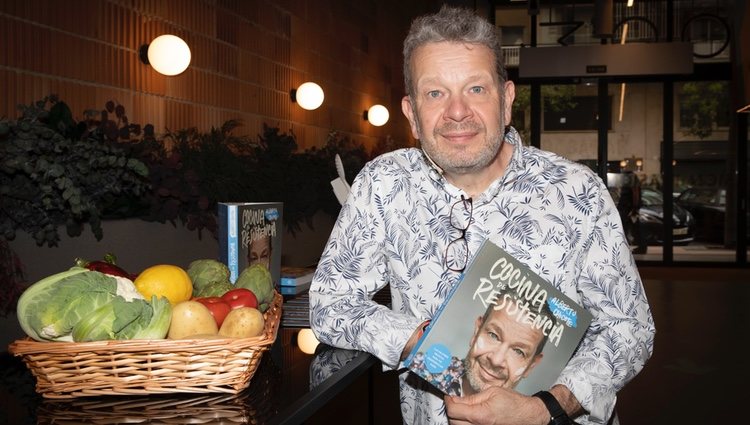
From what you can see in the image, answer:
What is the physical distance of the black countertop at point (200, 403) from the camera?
1170 millimetres

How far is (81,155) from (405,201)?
1.40 metres

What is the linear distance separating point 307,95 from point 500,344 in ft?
17.3

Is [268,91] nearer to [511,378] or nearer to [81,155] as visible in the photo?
[81,155]

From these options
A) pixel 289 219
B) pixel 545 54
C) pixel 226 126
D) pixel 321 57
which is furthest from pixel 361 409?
pixel 545 54

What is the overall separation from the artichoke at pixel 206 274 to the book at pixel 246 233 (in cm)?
17

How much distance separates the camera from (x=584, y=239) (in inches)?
63.9

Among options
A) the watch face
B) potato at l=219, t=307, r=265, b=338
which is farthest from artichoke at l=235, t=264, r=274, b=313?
the watch face

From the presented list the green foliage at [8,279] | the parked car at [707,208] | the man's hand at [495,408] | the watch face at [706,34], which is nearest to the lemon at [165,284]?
the man's hand at [495,408]

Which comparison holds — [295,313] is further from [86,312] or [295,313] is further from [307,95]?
[307,95]

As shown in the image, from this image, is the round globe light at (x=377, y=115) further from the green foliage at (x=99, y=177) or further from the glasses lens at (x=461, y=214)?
the glasses lens at (x=461, y=214)

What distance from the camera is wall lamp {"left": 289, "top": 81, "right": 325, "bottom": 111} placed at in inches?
253

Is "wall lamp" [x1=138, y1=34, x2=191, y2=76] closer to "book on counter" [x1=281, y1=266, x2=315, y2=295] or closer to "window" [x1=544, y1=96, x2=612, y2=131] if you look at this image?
"book on counter" [x1=281, y1=266, x2=315, y2=295]

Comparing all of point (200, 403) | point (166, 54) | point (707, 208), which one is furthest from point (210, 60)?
point (707, 208)

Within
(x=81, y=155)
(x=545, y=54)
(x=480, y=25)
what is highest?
(x=545, y=54)
